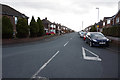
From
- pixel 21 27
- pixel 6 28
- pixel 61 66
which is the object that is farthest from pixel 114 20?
pixel 61 66

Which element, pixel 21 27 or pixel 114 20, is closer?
pixel 21 27

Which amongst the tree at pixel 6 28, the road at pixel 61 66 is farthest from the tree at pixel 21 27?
the road at pixel 61 66

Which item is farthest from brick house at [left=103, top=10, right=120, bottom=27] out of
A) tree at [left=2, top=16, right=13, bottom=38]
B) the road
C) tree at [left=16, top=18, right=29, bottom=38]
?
tree at [left=2, top=16, right=13, bottom=38]

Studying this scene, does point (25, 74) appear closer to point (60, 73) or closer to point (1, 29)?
point (60, 73)

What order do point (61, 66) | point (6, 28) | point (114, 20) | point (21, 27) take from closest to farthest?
1. point (61, 66)
2. point (6, 28)
3. point (21, 27)
4. point (114, 20)

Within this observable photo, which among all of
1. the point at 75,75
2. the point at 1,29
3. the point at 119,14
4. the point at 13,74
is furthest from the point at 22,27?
the point at 119,14

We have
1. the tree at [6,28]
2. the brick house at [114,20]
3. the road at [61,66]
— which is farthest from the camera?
the brick house at [114,20]

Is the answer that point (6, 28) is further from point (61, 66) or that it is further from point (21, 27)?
point (61, 66)

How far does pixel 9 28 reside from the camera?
1463cm

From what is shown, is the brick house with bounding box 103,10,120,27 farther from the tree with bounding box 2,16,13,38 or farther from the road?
the tree with bounding box 2,16,13,38

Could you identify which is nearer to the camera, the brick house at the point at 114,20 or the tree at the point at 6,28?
the tree at the point at 6,28

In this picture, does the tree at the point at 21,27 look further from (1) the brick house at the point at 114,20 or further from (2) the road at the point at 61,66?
(1) the brick house at the point at 114,20

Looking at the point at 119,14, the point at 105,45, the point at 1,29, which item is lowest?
the point at 105,45

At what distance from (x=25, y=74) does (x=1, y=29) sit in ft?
43.9
